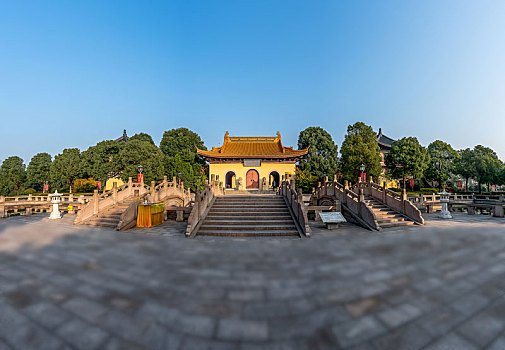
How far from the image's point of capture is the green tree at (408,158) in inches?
1022

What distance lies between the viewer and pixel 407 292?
3871 millimetres

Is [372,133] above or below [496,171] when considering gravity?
above

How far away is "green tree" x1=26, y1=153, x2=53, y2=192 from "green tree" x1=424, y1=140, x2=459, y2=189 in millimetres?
55548

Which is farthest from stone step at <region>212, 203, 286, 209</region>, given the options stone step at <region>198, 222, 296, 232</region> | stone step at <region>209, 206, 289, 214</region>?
stone step at <region>198, 222, 296, 232</region>

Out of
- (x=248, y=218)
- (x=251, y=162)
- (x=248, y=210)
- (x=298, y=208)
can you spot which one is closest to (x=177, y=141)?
(x=251, y=162)

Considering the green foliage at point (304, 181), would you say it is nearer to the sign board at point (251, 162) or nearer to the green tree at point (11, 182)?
the sign board at point (251, 162)

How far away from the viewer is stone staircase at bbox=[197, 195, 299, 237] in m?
8.82

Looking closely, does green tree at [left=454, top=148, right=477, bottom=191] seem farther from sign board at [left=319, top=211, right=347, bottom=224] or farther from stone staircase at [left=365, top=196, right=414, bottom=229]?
sign board at [left=319, top=211, right=347, bottom=224]

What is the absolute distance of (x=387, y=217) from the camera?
36.9ft

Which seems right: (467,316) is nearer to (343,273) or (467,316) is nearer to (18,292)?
(343,273)

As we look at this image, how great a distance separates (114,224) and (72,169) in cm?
2490

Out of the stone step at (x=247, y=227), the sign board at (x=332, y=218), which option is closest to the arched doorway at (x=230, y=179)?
the stone step at (x=247, y=227)

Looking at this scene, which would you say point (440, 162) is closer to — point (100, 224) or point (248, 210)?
point (248, 210)

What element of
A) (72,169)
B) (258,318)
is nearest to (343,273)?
(258,318)
